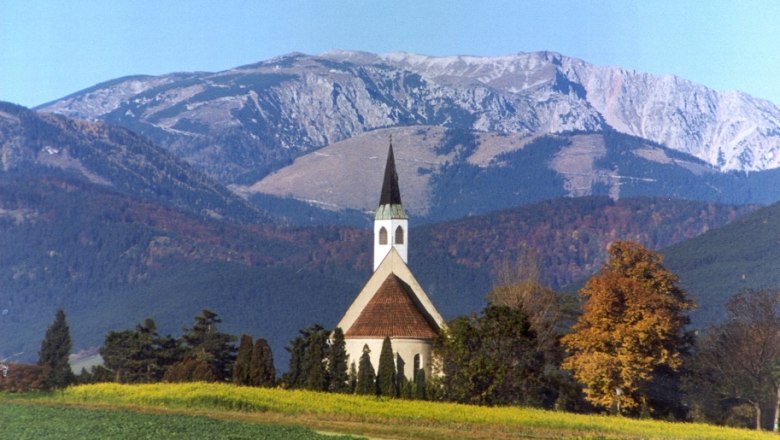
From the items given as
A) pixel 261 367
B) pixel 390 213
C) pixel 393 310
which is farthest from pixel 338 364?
pixel 390 213

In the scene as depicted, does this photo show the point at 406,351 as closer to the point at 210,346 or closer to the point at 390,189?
the point at 390,189

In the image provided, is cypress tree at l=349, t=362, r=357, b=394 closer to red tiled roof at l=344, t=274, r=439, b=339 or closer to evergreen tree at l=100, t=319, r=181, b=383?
red tiled roof at l=344, t=274, r=439, b=339

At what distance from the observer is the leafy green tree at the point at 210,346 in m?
115

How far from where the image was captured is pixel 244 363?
327ft

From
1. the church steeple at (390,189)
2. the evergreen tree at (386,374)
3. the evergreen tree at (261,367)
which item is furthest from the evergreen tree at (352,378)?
the church steeple at (390,189)

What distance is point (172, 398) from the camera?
7794cm

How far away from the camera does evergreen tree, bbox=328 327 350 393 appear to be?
96.4 m

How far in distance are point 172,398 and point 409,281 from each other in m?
36.6

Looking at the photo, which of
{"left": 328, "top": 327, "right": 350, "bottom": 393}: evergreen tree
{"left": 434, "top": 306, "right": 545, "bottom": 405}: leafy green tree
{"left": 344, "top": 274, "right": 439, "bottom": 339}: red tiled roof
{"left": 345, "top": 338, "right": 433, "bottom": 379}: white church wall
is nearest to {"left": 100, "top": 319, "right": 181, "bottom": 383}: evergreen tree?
{"left": 344, "top": 274, "right": 439, "bottom": 339}: red tiled roof

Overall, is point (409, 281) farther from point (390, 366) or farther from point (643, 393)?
point (643, 393)

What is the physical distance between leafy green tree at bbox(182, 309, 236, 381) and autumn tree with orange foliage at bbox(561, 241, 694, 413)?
1378 inches

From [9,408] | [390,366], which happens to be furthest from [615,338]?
[9,408]

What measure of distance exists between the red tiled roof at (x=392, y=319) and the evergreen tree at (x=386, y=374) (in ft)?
14.5

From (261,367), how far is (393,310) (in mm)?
10942
